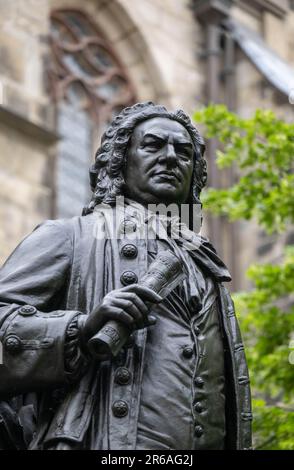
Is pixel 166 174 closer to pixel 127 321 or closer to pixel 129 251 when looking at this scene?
pixel 129 251

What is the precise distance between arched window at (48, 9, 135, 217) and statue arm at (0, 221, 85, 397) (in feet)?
42.8

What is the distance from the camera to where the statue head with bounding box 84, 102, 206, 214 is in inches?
179

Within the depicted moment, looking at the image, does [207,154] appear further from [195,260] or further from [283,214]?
[195,260]

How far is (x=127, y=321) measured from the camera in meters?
3.96

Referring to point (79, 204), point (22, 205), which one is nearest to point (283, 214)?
point (22, 205)

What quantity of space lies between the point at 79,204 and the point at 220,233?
2.67 m

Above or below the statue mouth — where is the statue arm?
below

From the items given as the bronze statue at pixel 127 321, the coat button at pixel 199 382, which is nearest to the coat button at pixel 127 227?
the bronze statue at pixel 127 321

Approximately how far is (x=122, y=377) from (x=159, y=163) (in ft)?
2.90

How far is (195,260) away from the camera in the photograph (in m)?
4.52

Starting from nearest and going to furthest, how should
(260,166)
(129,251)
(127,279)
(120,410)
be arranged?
(120,410), (127,279), (129,251), (260,166)

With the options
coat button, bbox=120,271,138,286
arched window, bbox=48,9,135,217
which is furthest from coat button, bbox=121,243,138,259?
arched window, bbox=48,9,135,217

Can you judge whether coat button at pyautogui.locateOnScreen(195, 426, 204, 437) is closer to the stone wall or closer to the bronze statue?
the bronze statue

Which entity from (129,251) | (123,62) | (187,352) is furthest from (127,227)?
(123,62)
